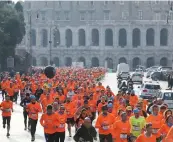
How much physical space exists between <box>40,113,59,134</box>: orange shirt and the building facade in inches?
3877

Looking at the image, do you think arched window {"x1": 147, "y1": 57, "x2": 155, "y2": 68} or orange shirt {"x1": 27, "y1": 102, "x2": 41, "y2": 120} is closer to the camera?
orange shirt {"x1": 27, "y1": 102, "x2": 41, "y2": 120}

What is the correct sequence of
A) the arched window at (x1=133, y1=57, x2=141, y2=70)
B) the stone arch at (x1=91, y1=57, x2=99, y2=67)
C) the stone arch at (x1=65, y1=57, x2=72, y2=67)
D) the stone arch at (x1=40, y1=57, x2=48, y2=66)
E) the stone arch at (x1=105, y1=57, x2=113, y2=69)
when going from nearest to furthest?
the stone arch at (x1=105, y1=57, x2=113, y2=69)
the arched window at (x1=133, y1=57, x2=141, y2=70)
the stone arch at (x1=91, y1=57, x2=99, y2=67)
the stone arch at (x1=65, y1=57, x2=72, y2=67)
the stone arch at (x1=40, y1=57, x2=48, y2=66)

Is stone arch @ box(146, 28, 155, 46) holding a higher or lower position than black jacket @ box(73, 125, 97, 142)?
higher

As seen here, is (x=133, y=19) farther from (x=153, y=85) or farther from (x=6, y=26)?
(x=153, y=85)

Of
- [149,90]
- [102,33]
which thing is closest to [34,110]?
[149,90]

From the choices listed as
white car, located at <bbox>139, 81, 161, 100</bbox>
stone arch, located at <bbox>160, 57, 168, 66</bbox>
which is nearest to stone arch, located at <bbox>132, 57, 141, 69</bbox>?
stone arch, located at <bbox>160, 57, 168, 66</bbox>

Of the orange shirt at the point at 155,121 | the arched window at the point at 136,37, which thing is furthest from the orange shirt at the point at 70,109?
the arched window at the point at 136,37

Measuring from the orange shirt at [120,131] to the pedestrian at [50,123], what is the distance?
2.12 m

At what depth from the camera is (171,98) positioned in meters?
29.0

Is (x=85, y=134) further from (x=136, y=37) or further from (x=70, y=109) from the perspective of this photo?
(x=136, y=37)

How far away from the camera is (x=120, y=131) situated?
14453 millimetres

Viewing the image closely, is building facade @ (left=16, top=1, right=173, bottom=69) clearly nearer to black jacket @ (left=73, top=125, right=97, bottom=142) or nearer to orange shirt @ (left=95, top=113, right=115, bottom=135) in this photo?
orange shirt @ (left=95, top=113, right=115, bottom=135)

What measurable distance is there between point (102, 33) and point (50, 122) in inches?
4061

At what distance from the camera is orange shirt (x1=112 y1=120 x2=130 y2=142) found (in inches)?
570
